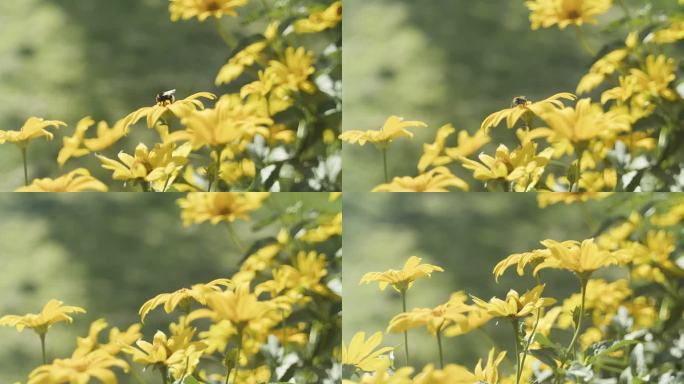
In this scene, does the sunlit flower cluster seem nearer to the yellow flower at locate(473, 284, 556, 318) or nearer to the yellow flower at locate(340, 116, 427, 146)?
the yellow flower at locate(473, 284, 556, 318)

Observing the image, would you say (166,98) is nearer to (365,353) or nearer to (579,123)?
(365,353)

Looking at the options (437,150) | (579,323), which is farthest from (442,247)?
(579,323)

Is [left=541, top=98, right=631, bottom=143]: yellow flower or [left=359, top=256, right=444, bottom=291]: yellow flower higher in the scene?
[left=541, top=98, right=631, bottom=143]: yellow flower

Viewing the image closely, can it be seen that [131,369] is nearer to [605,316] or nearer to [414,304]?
[414,304]

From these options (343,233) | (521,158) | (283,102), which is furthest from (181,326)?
(521,158)

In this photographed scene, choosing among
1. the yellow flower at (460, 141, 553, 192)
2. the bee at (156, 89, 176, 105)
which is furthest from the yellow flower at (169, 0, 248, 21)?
the yellow flower at (460, 141, 553, 192)

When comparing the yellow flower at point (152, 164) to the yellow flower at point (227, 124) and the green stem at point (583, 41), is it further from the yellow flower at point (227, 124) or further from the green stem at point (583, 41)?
the green stem at point (583, 41)

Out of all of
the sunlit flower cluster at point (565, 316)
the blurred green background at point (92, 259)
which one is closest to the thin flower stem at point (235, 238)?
the blurred green background at point (92, 259)
